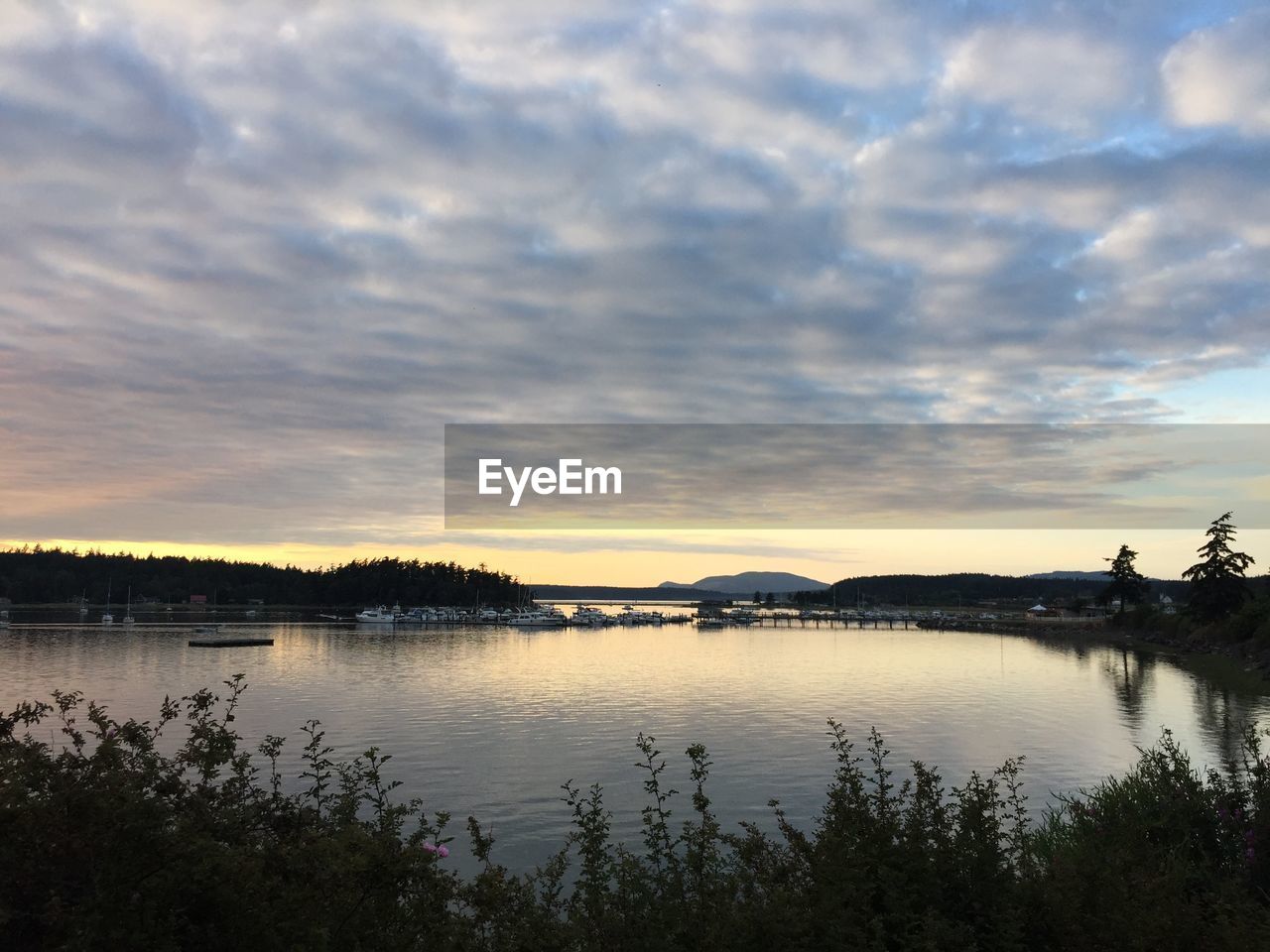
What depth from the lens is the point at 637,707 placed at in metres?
62.9

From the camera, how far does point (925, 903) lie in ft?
31.2

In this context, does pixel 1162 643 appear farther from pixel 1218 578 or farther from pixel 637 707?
pixel 637 707

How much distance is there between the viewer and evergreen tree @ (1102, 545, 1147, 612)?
156625mm

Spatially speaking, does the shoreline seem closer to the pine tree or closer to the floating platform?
the pine tree

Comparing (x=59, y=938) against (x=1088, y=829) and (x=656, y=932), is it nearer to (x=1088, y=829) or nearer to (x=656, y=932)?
(x=656, y=932)

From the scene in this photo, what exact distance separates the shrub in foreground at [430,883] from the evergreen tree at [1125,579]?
165109 mm

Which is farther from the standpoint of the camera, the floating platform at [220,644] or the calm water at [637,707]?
the floating platform at [220,644]

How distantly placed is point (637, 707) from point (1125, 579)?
442ft

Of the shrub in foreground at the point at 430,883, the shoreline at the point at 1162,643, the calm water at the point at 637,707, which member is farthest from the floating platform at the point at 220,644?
the shrub in foreground at the point at 430,883

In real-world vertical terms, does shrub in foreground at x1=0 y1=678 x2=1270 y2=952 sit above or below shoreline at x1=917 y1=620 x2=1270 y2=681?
above

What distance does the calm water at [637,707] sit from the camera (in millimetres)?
35594

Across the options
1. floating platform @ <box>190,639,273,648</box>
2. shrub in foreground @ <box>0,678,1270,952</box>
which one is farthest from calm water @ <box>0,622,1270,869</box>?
shrub in foreground @ <box>0,678,1270,952</box>

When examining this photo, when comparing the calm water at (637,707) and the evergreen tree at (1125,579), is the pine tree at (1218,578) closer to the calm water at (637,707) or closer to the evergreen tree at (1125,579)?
the calm water at (637,707)

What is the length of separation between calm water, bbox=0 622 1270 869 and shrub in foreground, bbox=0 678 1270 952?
648 inches
